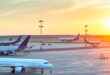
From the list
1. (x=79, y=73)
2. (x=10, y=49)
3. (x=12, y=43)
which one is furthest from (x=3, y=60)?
(x=12, y=43)

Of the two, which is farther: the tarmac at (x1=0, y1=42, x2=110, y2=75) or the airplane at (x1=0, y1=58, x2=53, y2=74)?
the tarmac at (x1=0, y1=42, x2=110, y2=75)

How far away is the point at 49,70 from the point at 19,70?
25.5 feet

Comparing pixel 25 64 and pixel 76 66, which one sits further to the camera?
pixel 76 66

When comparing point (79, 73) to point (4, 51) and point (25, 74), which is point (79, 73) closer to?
point (25, 74)

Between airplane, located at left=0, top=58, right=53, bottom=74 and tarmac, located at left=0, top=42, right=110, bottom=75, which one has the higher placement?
airplane, located at left=0, top=58, right=53, bottom=74

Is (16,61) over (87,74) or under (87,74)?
over

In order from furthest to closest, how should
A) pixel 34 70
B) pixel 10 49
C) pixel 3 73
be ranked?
pixel 10 49 → pixel 34 70 → pixel 3 73

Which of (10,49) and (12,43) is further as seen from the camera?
(12,43)

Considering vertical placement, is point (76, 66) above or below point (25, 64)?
below

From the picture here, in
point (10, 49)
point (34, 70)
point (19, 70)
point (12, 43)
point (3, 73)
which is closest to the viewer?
point (19, 70)

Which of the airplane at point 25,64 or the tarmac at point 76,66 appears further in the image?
the tarmac at point 76,66

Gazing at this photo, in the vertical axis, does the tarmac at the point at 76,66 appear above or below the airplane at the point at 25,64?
below

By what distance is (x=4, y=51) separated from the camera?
70.8 meters

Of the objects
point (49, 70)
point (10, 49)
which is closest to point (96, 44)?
point (10, 49)
